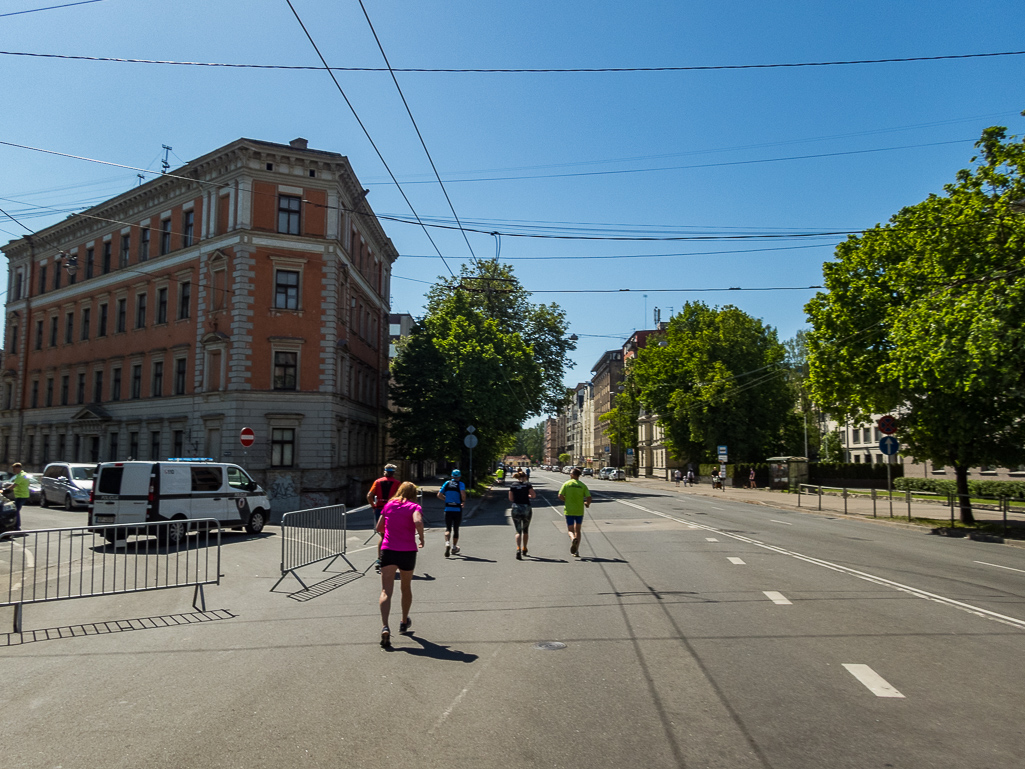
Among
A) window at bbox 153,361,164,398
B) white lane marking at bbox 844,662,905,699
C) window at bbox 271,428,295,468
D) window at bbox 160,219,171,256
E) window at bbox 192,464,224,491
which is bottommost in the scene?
white lane marking at bbox 844,662,905,699

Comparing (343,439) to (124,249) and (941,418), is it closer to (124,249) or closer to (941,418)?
(124,249)

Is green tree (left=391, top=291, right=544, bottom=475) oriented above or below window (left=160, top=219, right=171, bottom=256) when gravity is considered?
below

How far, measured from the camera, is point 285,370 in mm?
30656

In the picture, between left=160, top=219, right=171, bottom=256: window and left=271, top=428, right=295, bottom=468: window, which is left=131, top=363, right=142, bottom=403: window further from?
left=271, top=428, right=295, bottom=468: window

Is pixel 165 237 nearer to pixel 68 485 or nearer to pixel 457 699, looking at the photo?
pixel 68 485

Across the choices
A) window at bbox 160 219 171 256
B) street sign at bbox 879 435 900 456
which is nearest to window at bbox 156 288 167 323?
window at bbox 160 219 171 256

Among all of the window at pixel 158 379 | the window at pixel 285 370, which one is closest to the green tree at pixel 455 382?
the window at pixel 285 370

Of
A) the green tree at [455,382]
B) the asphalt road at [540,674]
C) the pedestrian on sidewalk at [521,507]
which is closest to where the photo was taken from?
the asphalt road at [540,674]

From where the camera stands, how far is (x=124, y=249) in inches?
1447

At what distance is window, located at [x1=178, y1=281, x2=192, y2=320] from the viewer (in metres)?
32.7

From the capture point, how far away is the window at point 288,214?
102ft

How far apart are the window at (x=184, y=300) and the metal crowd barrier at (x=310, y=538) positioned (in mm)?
23026

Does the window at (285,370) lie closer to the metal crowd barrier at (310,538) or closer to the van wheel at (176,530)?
the van wheel at (176,530)

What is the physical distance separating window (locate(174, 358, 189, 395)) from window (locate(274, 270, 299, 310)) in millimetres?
5637
